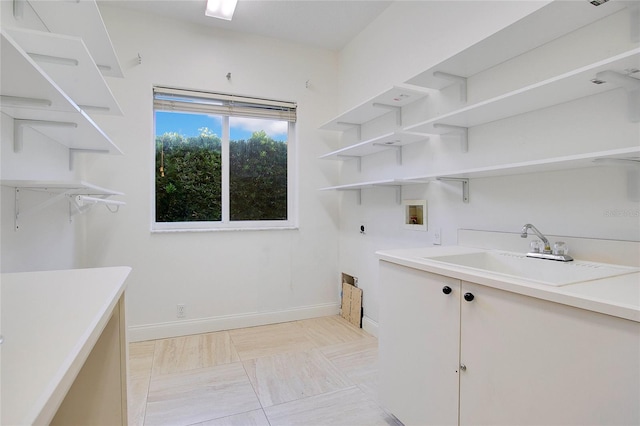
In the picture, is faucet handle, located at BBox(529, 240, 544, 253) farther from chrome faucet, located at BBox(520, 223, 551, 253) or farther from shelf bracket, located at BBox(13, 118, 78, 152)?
shelf bracket, located at BBox(13, 118, 78, 152)

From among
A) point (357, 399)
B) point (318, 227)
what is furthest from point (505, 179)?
point (318, 227)

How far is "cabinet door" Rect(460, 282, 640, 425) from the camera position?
0.86 metres

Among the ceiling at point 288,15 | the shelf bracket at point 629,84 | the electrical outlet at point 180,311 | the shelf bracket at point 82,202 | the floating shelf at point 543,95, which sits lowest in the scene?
the electrical outlet at point 180,311

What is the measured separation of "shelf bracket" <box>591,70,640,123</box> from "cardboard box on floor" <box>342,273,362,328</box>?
236 cm

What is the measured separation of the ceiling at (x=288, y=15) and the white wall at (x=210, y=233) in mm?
97

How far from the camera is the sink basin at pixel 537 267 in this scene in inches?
50.4

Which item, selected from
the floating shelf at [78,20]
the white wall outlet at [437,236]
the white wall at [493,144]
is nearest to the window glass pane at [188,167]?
the floating shelf at [78,20]

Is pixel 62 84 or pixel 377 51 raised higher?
pixel 377 51

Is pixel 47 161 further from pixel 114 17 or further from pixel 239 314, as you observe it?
pixel 239 314

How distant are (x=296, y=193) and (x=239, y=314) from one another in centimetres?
133

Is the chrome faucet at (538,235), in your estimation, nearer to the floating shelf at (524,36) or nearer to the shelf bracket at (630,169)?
the shelf bracket at (630,169)

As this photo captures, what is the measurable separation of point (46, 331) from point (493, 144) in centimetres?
208

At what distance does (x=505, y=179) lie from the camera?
5.97ft

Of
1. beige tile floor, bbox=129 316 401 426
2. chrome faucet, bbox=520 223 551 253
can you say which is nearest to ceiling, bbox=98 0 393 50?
chrome faucet, bbox=520 223 551 253
